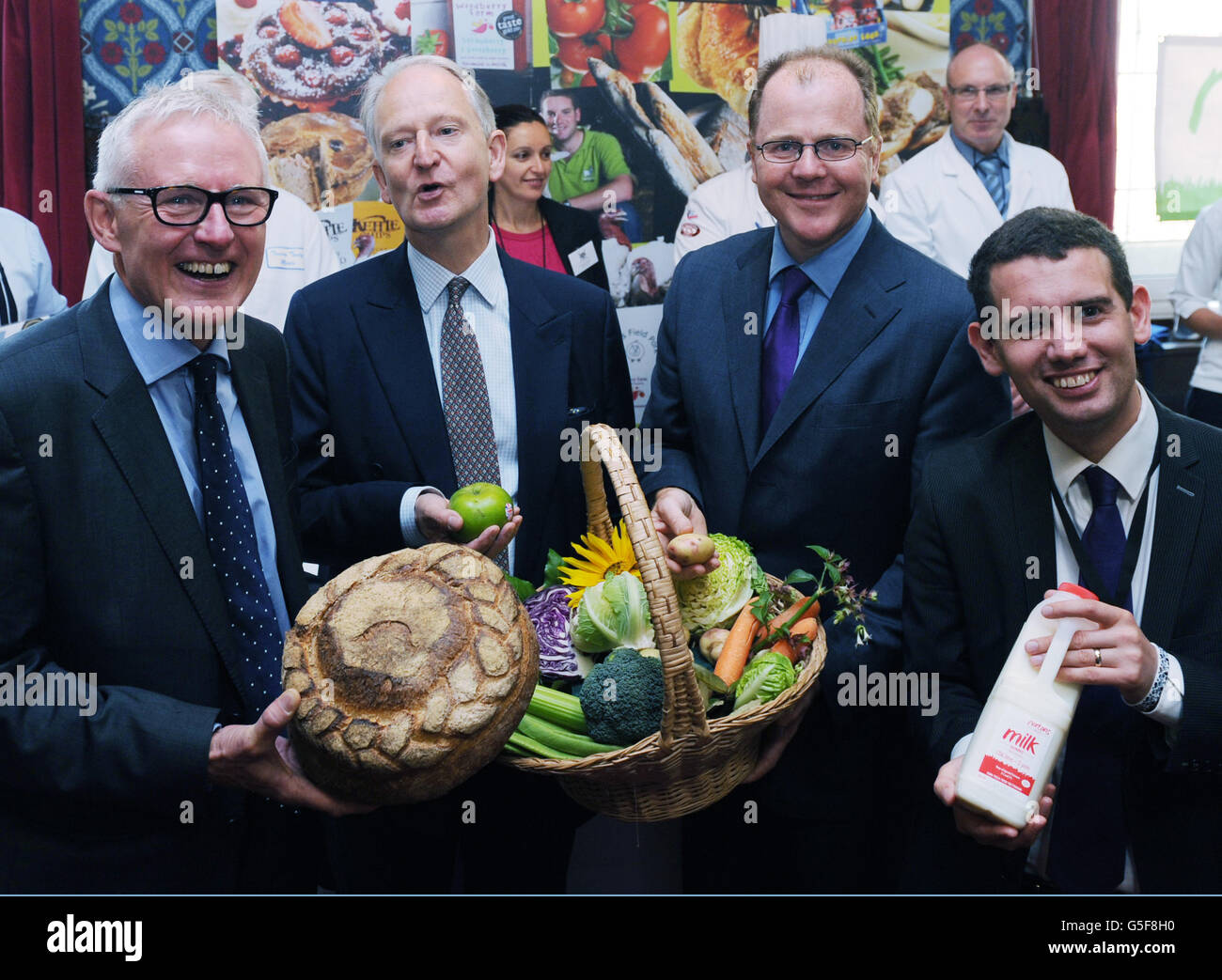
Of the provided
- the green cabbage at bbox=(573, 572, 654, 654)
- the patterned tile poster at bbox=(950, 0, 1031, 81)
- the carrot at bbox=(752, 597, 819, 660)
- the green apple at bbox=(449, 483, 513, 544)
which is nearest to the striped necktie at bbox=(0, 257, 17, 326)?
the green apple at bbox=(449, 483, 513, 544)

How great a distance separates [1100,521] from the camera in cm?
175

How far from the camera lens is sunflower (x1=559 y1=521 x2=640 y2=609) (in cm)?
195

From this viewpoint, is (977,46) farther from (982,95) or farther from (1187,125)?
(1187,125)

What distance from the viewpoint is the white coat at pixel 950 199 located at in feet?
13.6

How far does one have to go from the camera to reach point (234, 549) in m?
1.64

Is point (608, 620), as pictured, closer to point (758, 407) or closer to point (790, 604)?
point (790, 604)

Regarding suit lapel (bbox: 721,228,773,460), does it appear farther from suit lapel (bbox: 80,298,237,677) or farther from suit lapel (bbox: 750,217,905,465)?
suit lapel (bbox: 80,298,237,677)

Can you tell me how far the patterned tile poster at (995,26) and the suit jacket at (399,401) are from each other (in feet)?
10.9

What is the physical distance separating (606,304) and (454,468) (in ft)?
1.68

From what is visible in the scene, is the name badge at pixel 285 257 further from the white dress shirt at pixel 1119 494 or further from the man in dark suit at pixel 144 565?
the white dress shirt at pixel 1119 494

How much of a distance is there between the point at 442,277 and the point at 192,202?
0.68m

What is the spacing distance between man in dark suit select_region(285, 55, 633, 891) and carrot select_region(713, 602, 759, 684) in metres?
0.49

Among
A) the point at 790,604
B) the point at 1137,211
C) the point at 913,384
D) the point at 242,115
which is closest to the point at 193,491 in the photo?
the point at 242,115

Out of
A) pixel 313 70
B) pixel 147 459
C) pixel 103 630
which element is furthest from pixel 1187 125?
pixel 103 630
